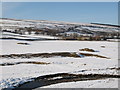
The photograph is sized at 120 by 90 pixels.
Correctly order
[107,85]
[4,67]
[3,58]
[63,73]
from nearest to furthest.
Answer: [107,85], [63,73], [4,67], [3,58]

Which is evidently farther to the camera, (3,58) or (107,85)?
(3,58)

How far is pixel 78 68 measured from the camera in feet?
64.8

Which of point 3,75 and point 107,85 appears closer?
point 107,85

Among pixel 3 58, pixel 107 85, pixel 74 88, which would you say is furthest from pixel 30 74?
pixel 3 58

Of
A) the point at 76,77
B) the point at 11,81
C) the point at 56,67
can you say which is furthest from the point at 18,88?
the point at 56,67

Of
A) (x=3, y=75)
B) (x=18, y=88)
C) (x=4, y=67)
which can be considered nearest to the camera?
(x=18, y=88)

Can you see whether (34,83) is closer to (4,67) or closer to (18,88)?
(18,88)

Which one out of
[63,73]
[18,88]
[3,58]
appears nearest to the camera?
[18,88]

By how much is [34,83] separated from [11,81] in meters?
1.58

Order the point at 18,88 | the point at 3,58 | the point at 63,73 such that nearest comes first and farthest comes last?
the point at 18,88 → the point at 63,73 → the point at 3,58

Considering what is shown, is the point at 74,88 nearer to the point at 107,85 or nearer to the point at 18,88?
the point at 107,85

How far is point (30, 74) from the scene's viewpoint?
16688 millimetres

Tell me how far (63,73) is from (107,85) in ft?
14.4

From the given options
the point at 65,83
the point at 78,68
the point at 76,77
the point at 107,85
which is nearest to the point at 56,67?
the point at 78,68
